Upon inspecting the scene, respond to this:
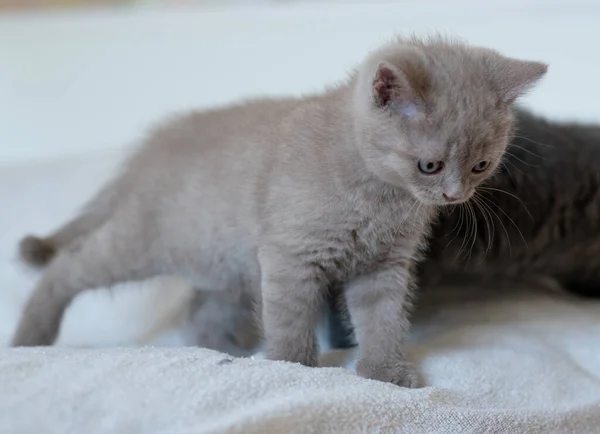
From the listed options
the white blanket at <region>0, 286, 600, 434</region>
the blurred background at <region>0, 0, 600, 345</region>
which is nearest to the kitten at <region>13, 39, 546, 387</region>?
the white blanket at <region>0, 286, 600, 434</region>

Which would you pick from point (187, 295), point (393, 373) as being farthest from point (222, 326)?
point (393, 373)

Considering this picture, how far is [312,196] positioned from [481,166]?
0.25 m

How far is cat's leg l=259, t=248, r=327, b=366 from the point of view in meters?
1.13

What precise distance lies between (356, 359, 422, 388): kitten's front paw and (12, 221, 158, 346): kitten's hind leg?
44 centimetres

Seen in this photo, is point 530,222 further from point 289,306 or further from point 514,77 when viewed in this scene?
point 289,306

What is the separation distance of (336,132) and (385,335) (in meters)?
0.34

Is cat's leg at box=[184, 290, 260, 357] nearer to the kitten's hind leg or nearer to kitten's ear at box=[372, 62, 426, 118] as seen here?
the kitten's hind leg

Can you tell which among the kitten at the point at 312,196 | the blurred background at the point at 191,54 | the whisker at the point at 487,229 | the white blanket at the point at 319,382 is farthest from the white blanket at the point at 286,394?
the blurred background at the point at 191,54

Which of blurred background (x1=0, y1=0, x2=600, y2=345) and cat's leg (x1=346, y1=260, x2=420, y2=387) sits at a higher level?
blurred background (x1=0, y1=0, x2=600, y2=345)

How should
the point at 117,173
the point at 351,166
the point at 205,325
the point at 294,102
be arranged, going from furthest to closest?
1. the point at 117,173
2. the point at 205,325
3. the point at 294,102
4. the point at 351,166

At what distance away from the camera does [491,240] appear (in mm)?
1397

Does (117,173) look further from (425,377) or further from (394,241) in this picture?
(425,377)

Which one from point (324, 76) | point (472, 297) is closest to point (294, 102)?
point (472, 297)

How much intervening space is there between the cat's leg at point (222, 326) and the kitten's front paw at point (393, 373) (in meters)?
0.34
